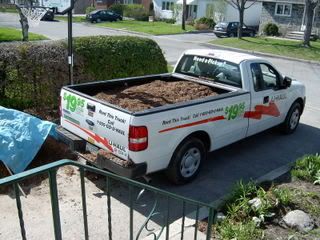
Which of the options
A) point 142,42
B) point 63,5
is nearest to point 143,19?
point 142,42

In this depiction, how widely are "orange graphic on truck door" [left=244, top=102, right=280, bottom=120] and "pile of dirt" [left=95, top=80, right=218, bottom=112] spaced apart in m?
0.77

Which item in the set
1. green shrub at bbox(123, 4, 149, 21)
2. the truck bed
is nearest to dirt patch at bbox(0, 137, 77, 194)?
the truck bed

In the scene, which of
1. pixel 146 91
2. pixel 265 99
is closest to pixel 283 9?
pixel 265 99

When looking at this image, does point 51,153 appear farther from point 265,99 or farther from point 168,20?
point 168,20

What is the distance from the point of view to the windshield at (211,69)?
689 centimetres

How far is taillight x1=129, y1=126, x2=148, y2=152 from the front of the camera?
493 centimetres

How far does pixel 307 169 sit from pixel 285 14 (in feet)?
103

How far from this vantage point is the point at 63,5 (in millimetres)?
7070

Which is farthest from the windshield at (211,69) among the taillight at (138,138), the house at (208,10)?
the house at (208,10)

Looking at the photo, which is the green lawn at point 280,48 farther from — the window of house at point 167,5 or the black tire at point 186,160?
the window of house at point 167,5

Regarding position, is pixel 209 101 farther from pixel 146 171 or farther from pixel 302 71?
pixel 302 71

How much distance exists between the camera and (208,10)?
135 ft

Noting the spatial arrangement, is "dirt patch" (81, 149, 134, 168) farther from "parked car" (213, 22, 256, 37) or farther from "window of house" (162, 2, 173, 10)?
"window of house" (162, 2, 173, 10)

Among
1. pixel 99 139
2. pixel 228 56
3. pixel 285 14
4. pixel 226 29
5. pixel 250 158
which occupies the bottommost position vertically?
pixel 250 158
